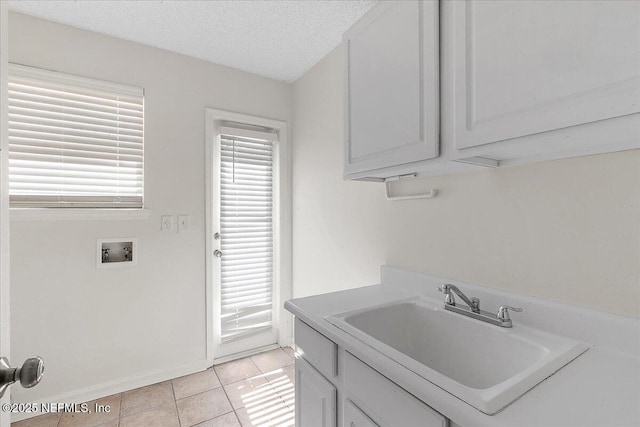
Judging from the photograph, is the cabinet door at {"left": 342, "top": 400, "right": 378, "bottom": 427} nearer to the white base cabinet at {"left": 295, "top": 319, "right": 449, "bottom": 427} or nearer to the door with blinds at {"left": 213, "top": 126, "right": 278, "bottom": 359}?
the white base cabinet at {"left": 295, "top": 319, "right": 449, "bottom": 427}

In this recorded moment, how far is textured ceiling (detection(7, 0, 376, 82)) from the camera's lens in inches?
67.1

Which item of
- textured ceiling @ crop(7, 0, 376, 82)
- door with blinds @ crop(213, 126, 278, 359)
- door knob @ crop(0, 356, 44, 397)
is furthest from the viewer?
door with blinds @ crop(213, 126, 278, 359)

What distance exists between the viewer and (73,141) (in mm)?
1934

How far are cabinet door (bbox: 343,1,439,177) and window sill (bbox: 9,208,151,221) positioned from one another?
5.23 feet

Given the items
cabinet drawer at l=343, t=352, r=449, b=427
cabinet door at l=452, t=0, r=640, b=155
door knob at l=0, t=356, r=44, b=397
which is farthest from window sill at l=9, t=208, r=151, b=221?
cabinet door at l=452, t=0, r=640, b=155

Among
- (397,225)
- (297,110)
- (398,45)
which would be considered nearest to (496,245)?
(397,225)

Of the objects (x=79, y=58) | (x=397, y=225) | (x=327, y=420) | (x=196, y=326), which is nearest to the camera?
(x=327, y=420)

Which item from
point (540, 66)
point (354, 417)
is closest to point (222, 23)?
point (540, 66)

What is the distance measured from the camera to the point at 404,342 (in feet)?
4.14

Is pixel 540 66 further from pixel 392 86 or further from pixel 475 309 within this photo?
pixel 475 309

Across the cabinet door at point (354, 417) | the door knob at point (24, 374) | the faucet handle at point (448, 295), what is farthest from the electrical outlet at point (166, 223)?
the faucet handle at point (448, 295)

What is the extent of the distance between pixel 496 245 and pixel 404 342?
22.1 inches

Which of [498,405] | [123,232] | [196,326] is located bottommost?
[196,326]

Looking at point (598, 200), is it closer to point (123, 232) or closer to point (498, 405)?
point (498, 405)
